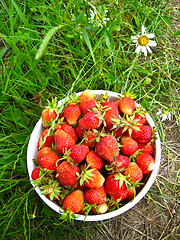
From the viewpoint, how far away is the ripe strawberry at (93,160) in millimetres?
756

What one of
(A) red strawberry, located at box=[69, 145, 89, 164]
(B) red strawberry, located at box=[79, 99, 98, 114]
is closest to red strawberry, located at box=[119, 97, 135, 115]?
(B) red strawberry, located at box=[79, 99, 98, 114]

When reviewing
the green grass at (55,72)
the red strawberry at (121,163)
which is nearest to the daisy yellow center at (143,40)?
the green grass at (55,72)

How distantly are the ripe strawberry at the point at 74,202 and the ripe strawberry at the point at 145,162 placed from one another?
0.24 metres

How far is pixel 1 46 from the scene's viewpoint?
1232mm

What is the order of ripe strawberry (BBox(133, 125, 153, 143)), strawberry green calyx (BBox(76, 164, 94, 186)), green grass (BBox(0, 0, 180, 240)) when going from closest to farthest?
strawberry green calyx (BBox(76, 164, 94, 186))
ripe strawberry (BBox(133, 125, 153, 143))
green grass (BBox(0, 0, 180, 240))

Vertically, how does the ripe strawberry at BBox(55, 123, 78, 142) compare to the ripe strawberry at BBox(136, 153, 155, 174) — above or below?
above

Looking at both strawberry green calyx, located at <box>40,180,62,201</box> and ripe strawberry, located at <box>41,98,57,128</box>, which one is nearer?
strawberry green calyx, located at <box>40,180,62,201</box>

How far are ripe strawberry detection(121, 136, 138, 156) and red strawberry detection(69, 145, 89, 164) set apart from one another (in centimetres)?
15

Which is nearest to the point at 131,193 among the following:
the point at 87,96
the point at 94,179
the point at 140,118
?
the point at 94,179

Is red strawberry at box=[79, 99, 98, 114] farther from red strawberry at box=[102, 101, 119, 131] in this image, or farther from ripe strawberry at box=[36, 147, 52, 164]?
ripe strawberry at box=[36, 147, 52, 164]

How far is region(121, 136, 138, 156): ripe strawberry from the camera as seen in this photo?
799mm

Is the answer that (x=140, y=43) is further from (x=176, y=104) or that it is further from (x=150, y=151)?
(x=150, y=151)

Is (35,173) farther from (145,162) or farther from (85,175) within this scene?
(145,162)

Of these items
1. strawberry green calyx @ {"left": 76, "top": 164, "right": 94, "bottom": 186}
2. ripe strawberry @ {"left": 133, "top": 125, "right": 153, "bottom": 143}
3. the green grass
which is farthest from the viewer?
the green grass
